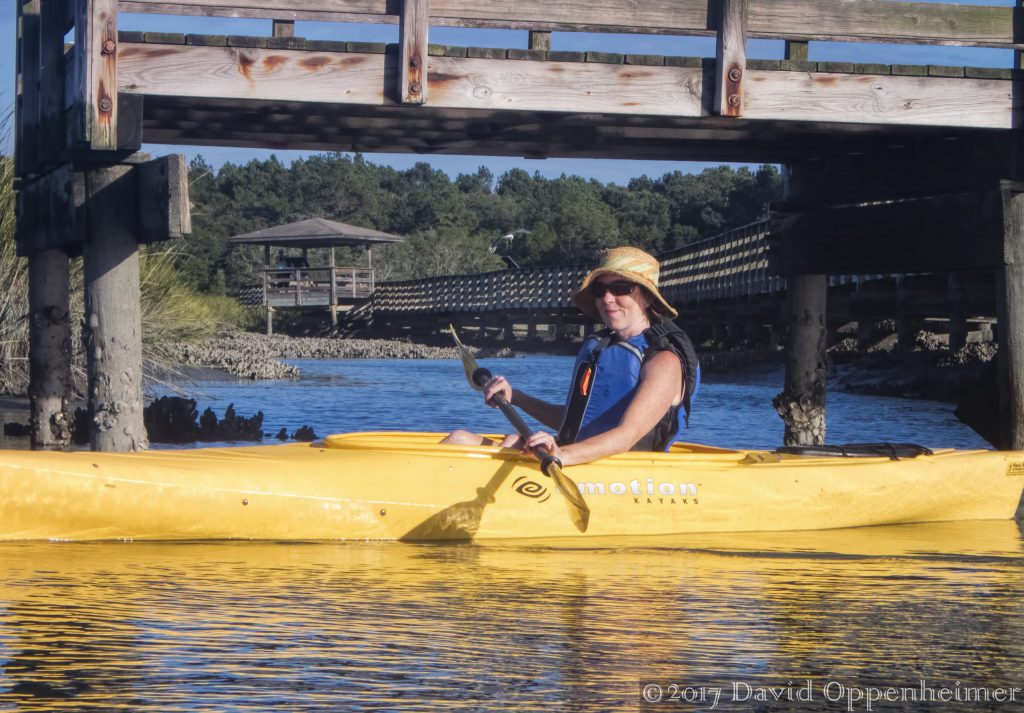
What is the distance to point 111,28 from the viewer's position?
6.72m

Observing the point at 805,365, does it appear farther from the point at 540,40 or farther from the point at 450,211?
the point at 450,211

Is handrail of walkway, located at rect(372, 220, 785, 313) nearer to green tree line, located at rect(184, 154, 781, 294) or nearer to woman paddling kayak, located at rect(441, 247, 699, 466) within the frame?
green tree line, located at rect(184, 154, 781, 294)

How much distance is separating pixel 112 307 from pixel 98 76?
47.8 inches

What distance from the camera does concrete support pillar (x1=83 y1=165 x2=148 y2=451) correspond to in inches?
282

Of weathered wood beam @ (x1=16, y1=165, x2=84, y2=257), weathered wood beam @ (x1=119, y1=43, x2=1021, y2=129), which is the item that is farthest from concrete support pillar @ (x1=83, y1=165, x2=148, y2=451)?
weathered wood beam @ (x1=119, y1=43, x2=1021, y2=129)

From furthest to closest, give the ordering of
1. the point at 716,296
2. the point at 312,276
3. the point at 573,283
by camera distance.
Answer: the point at 312,276
the point at 573,283
the point at 716,296

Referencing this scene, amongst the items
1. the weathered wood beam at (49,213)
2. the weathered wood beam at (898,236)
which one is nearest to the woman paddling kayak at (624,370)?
the weathered wood beam at (49,213)

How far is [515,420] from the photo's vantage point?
18.6ft

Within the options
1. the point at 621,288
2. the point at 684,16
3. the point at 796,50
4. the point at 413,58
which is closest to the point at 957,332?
the point at 796,50

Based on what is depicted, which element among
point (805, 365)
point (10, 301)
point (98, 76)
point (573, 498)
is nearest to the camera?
point (573, 498)

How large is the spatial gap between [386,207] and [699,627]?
239 ft

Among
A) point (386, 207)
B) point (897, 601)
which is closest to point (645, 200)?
point (386, 207)

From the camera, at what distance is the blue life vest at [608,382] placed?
5684 millimetres

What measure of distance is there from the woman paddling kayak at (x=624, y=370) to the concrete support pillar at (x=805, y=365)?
451 cm
